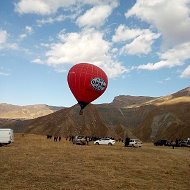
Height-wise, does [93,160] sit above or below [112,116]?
below

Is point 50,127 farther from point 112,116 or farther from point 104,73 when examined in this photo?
point 104,73

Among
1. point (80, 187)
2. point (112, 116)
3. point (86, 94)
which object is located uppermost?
point (112, 116)

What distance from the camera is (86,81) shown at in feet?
173

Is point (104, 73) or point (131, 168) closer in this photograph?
point (131, 168)

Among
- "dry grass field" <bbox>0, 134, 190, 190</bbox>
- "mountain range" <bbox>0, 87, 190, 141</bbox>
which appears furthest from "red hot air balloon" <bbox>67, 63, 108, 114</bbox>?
"mountain range" <bbox>0, 87, 190, 141</bbox>

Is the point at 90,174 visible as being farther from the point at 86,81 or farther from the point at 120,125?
the point at 120,125

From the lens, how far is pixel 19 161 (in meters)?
28.7

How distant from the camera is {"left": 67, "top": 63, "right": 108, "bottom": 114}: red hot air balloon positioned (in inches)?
2079

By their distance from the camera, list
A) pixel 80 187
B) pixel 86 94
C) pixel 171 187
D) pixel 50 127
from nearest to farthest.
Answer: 1. pixel 80 187
2. pixel 171 187
3. pixel 86 94
4. pixel 50 127

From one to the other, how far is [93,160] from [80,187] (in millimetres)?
10887

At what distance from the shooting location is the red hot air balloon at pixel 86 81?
2079 inches

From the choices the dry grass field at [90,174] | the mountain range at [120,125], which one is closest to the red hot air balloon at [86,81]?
the dry grass field at [90,174]

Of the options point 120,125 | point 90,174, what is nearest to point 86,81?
point 90,174

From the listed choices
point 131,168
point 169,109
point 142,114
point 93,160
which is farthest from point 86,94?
point 142,114
